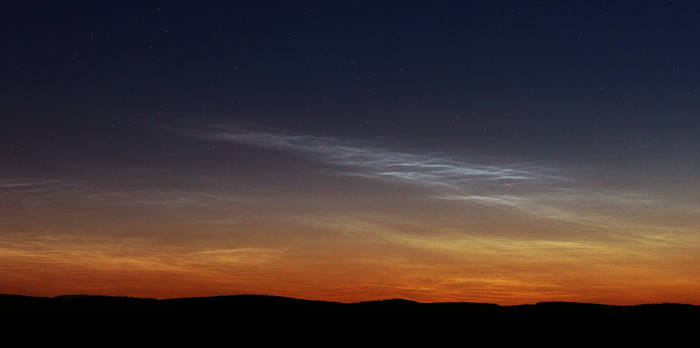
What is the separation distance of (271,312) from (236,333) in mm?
13840

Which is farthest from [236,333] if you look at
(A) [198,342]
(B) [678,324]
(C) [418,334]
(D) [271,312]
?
(B) [678,324]

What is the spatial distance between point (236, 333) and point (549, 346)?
15928 millimetres

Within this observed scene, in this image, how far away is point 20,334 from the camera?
34531 mm

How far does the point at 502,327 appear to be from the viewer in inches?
1731

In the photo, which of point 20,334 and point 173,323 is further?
point 173,323

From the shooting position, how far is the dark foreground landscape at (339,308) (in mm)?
54781

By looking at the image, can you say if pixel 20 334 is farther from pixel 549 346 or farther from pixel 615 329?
pixel 615 329

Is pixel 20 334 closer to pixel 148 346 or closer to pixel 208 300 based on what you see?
pixel 148 346

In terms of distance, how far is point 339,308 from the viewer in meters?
62.5

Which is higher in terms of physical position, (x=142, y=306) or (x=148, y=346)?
(x=142, y=306)

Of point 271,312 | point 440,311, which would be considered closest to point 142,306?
point 271,312

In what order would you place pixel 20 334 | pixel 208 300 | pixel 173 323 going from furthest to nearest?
pixel 208 300, pixel 173 323, pixel 20 334

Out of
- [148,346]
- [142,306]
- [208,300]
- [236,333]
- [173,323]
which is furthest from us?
[208,300]

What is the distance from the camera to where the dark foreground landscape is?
54781 millimetres
